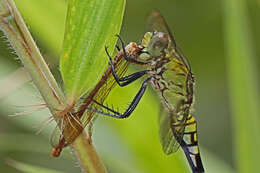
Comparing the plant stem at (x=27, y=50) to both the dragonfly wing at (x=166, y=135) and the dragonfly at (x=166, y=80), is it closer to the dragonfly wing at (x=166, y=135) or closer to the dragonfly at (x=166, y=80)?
the dragonfly at (x=166, y=80)

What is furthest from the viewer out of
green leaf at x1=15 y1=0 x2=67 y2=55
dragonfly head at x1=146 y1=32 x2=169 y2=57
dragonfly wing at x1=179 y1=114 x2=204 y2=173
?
green leaf at x1=15 y1=0 x2=67 y2=55

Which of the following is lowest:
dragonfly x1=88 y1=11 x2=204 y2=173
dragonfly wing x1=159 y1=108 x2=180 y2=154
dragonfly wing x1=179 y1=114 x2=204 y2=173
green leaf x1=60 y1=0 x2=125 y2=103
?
A: dragonfly wing x1=179 y1=114 x2=204 y2=173

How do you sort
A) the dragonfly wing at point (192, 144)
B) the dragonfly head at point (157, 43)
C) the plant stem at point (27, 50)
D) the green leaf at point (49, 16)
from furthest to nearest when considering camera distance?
the green leaf at point (49, 16) < the dragonfly wing at point (192, 144) < the dragonfly head at point (157, 43) < the plant stem at point (27, 50)

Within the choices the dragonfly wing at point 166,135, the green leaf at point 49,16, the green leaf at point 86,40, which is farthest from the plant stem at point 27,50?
the green leaf at point 49,16

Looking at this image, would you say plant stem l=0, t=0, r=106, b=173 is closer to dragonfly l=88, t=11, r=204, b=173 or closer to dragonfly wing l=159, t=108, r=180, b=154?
dragonfly l=88, t=11, r=204, b=173

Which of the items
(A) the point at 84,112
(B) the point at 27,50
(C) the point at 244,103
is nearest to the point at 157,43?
(A) the point at 84,112

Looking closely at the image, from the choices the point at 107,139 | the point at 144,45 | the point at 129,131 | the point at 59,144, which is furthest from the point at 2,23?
the point at 107,139

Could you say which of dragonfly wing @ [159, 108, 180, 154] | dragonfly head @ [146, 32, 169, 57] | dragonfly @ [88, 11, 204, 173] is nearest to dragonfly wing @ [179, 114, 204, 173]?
dragonfly @ [88, 11, 204, 173]

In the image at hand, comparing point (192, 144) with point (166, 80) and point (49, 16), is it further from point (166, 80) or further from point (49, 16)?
point (49, 16)
